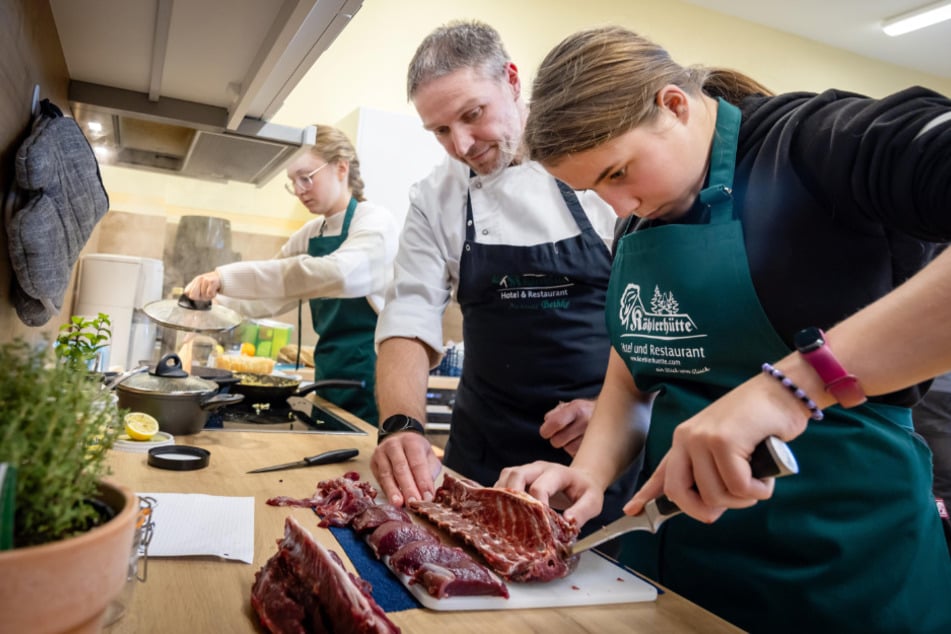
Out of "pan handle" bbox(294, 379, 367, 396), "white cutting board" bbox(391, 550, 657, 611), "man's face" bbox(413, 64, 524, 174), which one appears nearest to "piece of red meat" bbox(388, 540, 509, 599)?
"white cutting board" bbox(391, 550, 657, 611)

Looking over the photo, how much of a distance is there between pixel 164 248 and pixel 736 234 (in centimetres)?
365

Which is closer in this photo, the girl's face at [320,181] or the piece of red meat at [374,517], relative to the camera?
the piece of red meat at [374,517]

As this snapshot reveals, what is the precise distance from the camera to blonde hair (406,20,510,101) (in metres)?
1.79

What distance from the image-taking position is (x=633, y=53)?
120 cm

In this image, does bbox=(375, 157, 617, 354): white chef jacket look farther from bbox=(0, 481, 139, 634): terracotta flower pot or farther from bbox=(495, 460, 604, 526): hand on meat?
bbox=(0, 481, 139, 634): terracotta flower pot

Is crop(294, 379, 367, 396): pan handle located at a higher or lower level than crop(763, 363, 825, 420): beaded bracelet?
lower

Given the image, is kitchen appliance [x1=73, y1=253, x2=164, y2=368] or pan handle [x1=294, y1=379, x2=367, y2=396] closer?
pan handle [x1=294, y1=379, x2=367, y2=396]

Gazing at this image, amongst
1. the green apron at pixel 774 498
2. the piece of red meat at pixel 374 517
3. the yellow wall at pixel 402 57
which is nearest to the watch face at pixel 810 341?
the green apron at pixel 774 498

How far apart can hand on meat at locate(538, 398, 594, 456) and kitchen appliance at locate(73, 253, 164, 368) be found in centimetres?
200

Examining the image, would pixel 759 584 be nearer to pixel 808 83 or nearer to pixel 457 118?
pixel 457 118

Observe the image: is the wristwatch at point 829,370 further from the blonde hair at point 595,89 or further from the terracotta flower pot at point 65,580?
the terracotta flower pot at point 65,580

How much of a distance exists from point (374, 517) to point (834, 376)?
0.73m

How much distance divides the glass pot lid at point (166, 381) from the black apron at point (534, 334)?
0.76 m

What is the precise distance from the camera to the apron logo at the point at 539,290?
6.08 ft
